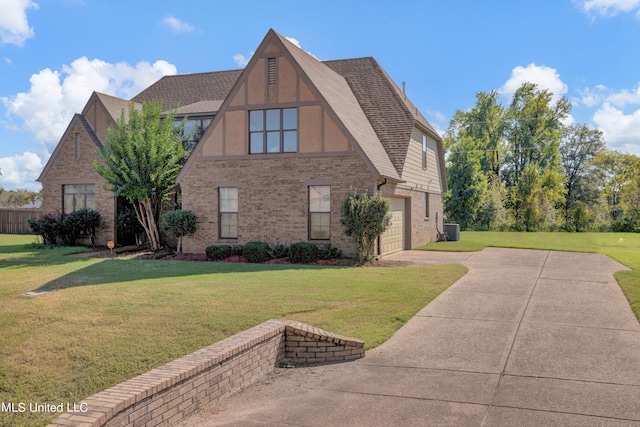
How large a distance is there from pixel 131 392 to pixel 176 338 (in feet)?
8.93

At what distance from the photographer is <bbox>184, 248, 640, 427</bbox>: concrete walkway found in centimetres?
574

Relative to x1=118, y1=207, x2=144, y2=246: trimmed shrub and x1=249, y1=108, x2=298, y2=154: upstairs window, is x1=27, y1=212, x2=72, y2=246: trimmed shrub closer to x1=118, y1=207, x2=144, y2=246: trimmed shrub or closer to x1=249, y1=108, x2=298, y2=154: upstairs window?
x1=118, y1=207, x2=144, y2=246: trimmed shrub

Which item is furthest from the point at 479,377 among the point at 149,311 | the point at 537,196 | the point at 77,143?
the point at 537,196

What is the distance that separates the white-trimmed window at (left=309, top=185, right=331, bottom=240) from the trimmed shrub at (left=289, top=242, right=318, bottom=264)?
1027mm

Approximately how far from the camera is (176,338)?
8.11m

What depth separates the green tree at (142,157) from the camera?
70.7ft

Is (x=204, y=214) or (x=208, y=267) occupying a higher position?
(x=204, y=214)

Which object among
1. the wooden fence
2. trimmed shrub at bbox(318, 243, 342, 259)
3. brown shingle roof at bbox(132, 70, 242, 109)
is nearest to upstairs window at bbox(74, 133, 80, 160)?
brown shingle roof at bbox(132, 70, 242, 109)

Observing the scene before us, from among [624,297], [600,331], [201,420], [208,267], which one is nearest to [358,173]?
[208,267]

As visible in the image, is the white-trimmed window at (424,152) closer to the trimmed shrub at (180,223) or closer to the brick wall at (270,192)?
the brick wall at (270,192)

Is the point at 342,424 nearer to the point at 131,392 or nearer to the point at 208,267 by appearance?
the point at 131,392

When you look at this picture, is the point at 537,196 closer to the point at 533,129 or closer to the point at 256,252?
the point at 533,129
